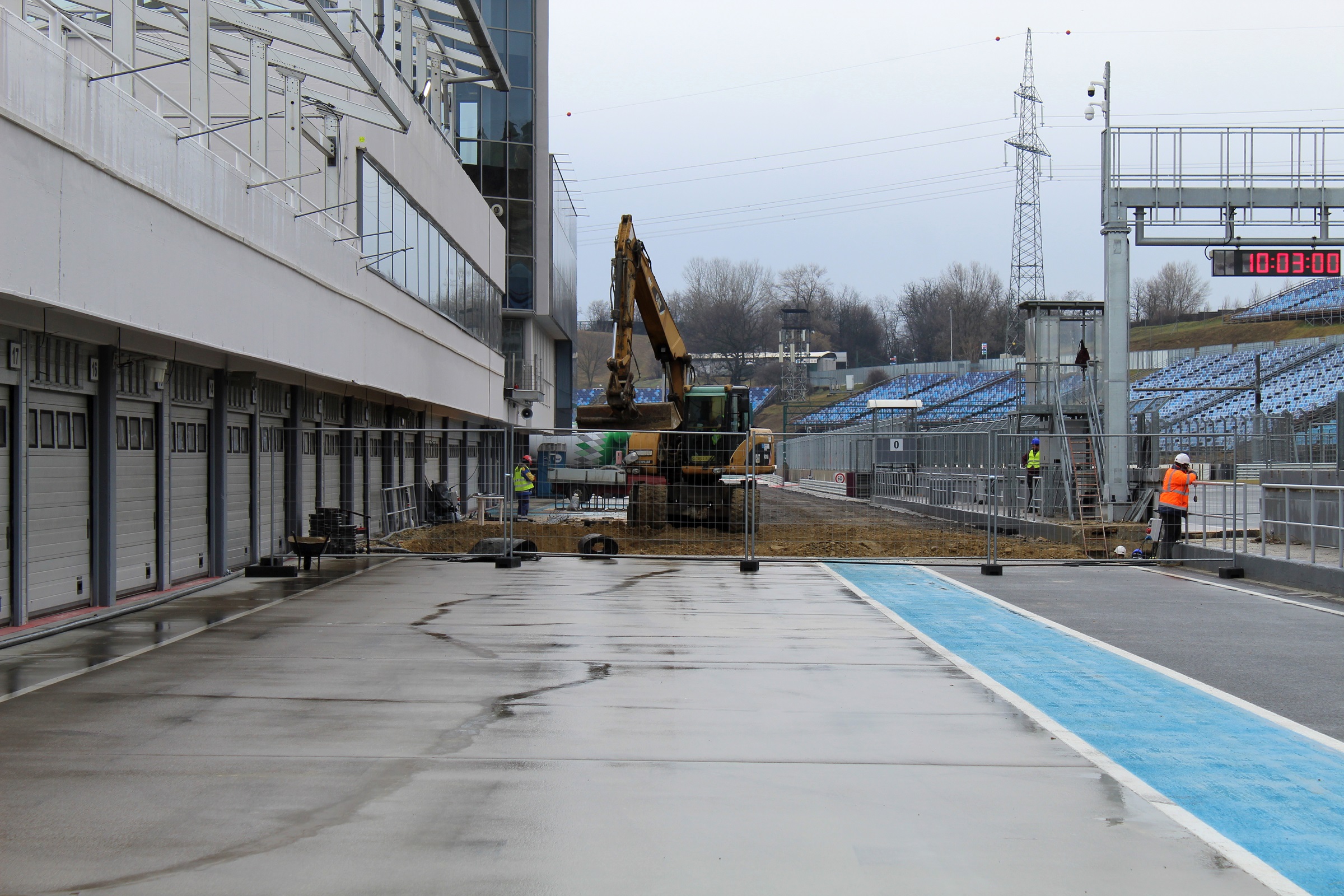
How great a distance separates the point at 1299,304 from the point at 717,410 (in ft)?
247

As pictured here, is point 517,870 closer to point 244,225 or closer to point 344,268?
point 244,225

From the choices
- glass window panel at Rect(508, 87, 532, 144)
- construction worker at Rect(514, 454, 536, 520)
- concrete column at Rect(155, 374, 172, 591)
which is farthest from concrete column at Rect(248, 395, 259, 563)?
glass window panel at Rect(508, 87, 532, 144)

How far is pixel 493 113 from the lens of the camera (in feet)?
149

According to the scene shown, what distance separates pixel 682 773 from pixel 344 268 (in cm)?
1411

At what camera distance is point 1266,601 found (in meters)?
14.7

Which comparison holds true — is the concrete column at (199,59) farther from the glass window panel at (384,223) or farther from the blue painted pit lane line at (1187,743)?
the blue painted pit lane line at (1187,743)

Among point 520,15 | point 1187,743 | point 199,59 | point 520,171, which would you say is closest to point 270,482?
point 199,59

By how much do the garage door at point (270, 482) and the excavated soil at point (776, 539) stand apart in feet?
7.63

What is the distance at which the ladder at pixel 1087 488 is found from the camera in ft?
79.0

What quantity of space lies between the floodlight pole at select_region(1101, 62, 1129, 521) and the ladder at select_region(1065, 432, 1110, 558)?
1.76 ft

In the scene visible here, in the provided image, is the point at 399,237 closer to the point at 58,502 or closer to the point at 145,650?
the point at 58,502

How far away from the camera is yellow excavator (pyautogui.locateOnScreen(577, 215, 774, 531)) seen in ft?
73.0

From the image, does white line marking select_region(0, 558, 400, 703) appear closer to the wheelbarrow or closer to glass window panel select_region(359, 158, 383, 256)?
the wheelbarrow

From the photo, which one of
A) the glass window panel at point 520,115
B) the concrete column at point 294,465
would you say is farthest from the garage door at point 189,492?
the glass window panel at point 520,115
